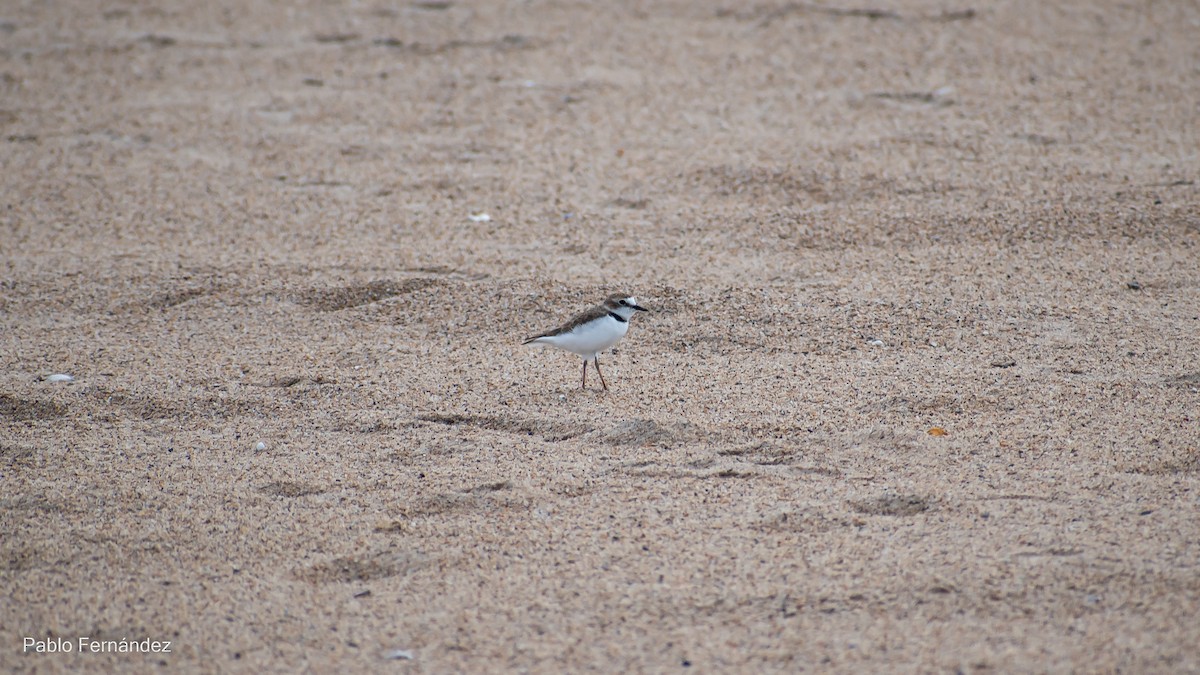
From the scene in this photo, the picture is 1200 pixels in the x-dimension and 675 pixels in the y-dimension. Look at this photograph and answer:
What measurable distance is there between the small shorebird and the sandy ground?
207mm

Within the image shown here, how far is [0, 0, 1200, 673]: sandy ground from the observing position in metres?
3.11

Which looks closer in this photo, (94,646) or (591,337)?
(94,646)

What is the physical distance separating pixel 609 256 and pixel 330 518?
235cm

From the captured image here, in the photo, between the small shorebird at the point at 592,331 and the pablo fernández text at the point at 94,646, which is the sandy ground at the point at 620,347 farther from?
the small shorebird at the point at 592,331

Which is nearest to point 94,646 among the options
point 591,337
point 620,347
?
point 591,337

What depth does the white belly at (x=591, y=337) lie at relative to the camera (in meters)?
4.28

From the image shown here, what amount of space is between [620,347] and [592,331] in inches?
24.6

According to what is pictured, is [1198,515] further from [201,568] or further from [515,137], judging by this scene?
[515,137]

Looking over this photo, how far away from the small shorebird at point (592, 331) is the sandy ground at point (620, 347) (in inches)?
8.2

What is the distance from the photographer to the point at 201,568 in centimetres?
334

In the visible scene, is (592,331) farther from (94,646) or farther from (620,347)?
(94,646)

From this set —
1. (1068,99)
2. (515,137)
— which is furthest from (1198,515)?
(515,137)

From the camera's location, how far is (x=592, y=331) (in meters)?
4.28

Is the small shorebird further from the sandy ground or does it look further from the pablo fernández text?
the pablo fernández text
